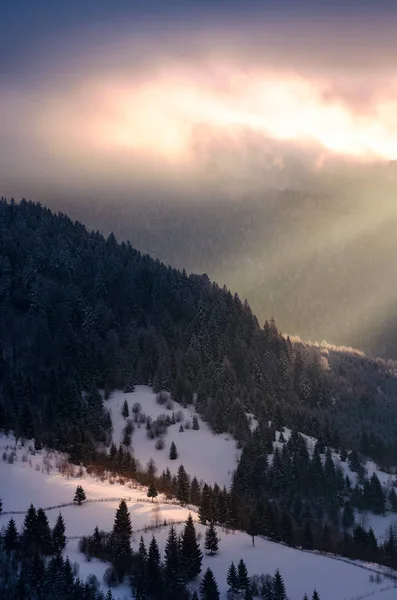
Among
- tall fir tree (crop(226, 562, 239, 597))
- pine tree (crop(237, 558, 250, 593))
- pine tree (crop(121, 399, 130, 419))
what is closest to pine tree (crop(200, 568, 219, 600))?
tall fir tree (crop(226, 562, 239, 597))

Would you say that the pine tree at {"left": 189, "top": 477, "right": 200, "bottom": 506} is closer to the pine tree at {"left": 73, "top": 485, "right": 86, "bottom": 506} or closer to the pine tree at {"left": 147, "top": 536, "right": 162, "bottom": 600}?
the pine tree at {"left": 73, "top": 485, "right": 86, "bottom": 506}

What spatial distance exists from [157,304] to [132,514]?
314 feet

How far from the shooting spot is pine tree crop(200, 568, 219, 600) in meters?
87.3

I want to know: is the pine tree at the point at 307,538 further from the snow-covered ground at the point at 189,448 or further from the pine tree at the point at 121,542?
the snow-covered ground at the point at 189,448

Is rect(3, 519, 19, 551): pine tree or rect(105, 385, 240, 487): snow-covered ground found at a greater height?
rect(105, 385, 240, 487): snow-covered ground

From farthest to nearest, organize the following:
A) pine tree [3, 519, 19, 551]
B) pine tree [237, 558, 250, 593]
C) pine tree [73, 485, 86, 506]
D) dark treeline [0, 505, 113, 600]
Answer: pine tree [73, 485, 86, 506]
pine tree [237, 558, 250, 593]
pine tree [3, 519, 19, 551]
dark treeline [0, 505, 113, 600]

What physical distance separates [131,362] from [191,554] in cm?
8476

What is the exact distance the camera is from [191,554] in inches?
3701

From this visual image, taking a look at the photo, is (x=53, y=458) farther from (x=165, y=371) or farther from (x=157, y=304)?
(x=157, y=304)

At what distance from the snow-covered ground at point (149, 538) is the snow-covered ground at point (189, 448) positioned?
2720 cm

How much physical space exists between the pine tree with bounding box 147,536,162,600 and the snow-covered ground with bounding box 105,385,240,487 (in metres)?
52.4

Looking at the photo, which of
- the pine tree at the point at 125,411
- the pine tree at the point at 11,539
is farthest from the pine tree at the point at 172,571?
the pine tree at the point at 125,411

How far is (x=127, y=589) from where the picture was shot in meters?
86.6

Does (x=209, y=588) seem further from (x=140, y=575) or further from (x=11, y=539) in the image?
(x=11, y=539)
